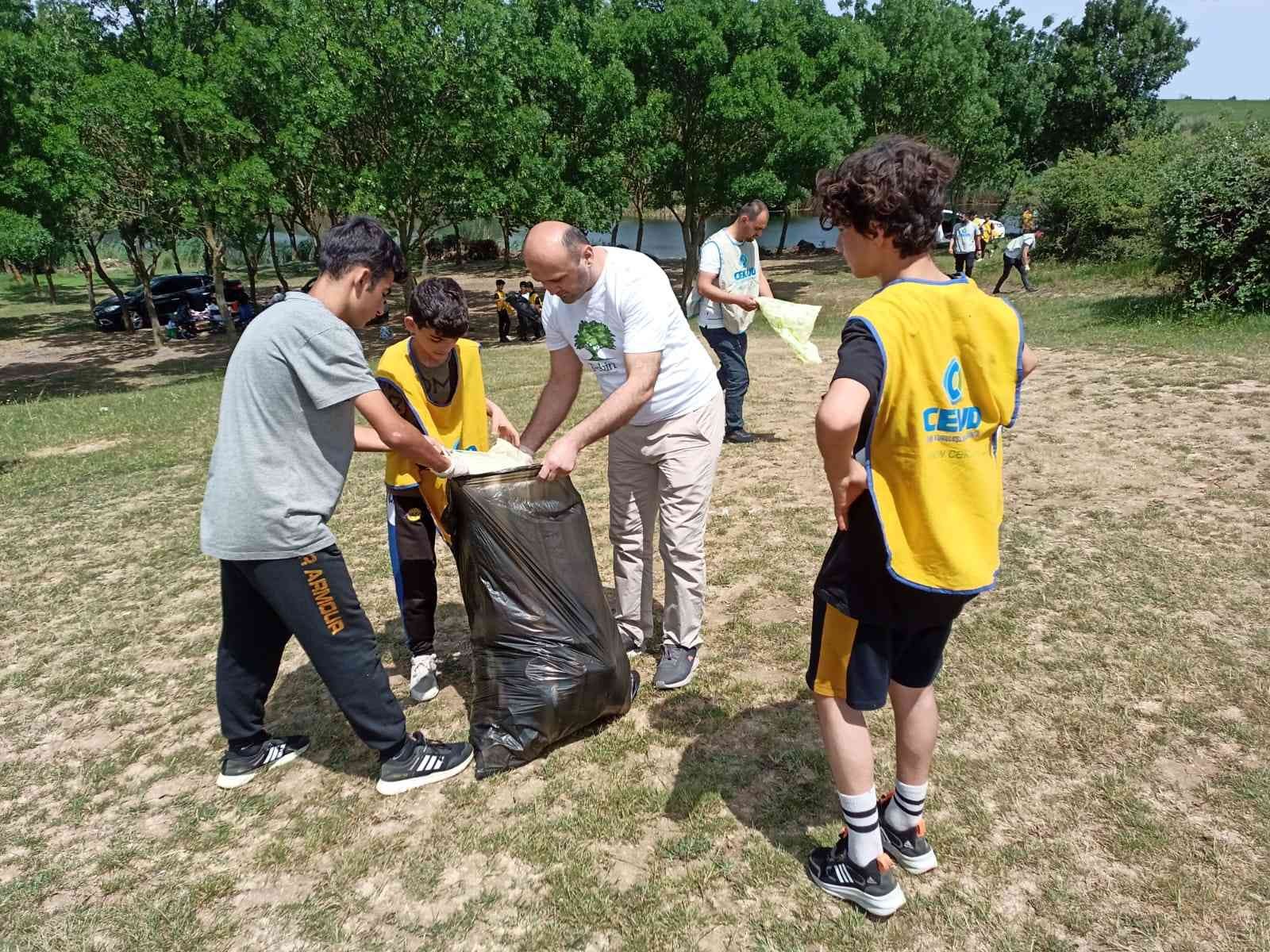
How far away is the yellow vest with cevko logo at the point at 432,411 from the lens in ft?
9.71

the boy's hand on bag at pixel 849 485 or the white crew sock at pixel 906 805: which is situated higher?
the boy's hand on bag at pixel 849 485

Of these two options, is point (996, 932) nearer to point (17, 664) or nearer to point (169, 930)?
point (169, 930)

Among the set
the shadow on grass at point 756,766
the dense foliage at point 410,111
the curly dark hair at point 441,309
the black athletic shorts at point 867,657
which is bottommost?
the shadow on grass at point 756,766

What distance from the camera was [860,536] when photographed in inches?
74.5

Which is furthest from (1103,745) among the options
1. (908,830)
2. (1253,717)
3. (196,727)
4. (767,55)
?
(767,55)

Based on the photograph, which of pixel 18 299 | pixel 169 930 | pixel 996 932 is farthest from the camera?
pixel 18 299

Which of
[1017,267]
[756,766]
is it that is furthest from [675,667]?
[1017,267]

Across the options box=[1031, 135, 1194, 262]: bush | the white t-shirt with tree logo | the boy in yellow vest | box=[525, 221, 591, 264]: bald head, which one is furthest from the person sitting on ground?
box=[1031, 135, 1194, 262]: bush

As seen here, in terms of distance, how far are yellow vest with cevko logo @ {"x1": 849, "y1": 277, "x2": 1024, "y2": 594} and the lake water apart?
38264 millimetres

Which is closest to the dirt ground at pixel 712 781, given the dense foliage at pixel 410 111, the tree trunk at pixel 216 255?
the dense foliage at pixel 410 111

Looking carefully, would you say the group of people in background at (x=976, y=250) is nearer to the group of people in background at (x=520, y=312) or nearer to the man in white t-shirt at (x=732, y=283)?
the group of people in background at (x=520, y=312)

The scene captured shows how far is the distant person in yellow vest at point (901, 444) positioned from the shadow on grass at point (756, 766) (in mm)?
476

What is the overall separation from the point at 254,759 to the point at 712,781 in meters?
1.54

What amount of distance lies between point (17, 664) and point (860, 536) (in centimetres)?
381
